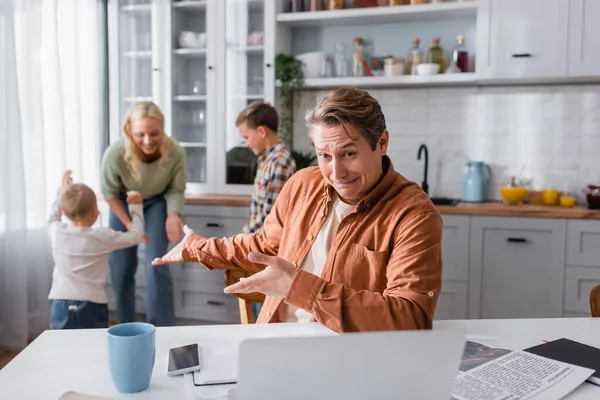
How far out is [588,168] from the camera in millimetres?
3615

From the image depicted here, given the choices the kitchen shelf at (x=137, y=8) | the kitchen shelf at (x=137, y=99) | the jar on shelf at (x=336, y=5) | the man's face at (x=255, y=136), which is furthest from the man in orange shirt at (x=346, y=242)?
the kitchen shelf at (x=137, y=8)

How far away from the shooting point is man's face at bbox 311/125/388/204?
1424 mm

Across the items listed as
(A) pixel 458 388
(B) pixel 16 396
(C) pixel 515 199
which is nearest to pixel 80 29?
(C) pixel 515 199

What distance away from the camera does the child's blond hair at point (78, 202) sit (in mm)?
2643

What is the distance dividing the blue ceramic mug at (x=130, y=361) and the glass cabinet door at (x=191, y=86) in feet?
9.55

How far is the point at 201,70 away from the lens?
3926 millimetres

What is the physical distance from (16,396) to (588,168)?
346 cm

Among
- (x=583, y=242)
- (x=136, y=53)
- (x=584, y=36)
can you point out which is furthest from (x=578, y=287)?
(x=136, y=53)

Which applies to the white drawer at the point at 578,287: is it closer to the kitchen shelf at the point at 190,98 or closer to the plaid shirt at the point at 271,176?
the plaid shirt at the point at 271,176

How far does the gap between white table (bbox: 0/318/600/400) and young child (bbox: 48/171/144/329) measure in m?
1.39

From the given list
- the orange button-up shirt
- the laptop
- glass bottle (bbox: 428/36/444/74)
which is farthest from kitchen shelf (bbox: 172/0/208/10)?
the laptop

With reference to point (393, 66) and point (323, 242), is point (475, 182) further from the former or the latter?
point (323, 242)

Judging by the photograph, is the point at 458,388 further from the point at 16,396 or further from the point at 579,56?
the point at 579,56

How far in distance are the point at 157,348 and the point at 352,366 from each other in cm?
59
